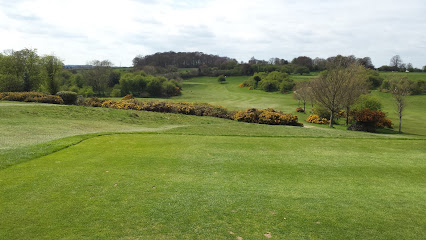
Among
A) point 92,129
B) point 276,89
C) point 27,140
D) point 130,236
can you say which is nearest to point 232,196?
point 130,236

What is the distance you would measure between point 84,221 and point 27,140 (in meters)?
10.7

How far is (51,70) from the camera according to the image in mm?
47719

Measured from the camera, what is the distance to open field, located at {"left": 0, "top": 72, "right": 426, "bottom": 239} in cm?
611

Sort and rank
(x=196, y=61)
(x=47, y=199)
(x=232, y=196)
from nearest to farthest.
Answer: (x=47, y=199) → (x=232, y=196) → (x=196, y=61)

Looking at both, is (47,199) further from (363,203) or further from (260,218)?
(363,203)

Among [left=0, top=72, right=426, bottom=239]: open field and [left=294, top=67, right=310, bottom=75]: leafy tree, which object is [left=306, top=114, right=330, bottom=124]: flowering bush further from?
[left=294, top=67, right=310, bottom=75]: leafy tree

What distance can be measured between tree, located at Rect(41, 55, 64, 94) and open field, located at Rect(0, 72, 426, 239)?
3733cm

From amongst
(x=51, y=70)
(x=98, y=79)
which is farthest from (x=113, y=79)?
(x=51, y=70)

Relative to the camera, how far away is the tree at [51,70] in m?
47.3

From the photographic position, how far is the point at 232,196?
7.74 m

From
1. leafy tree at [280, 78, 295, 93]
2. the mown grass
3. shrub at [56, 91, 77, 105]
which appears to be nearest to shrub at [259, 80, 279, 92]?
leafy tree at [280, 78, 295, 93]

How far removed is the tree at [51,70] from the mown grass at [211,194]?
41.2 meters

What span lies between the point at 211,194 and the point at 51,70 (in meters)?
49.2

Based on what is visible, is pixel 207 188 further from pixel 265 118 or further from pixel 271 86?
pixel 271 86
